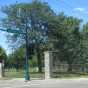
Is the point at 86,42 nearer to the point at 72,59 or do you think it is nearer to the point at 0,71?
the point at 72,59

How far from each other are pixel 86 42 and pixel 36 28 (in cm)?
1025

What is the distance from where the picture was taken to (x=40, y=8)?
8025cm

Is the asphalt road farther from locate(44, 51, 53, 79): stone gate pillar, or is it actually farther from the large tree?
the large tree

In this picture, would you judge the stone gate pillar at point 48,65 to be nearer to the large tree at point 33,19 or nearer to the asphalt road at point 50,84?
the asphalt road at point 50,84

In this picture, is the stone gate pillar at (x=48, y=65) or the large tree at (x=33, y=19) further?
the large tree at (x=33, y=19)

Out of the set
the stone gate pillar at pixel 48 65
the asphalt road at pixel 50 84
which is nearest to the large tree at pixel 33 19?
the stone gate pillar at pixel 48 65

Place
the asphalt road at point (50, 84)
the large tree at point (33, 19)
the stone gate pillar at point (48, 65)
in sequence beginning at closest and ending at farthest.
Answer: the asphalt road at point (50, 84) < the stone gate pillar at point (48, 65) < the large tree at point (33, 19)

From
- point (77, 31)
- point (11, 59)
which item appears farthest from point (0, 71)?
point (11, 59)

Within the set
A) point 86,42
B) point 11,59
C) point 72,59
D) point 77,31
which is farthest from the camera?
point 11,59

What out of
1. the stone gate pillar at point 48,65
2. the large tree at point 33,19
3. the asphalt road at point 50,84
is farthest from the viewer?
the large tree at point 33,19

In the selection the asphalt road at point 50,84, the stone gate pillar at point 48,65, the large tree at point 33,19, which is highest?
the large tree at point 33,19

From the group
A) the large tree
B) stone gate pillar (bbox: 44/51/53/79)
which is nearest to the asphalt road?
stone gate pillar (bbox: 44/51/53/79)

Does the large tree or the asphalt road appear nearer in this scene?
the asphalt road

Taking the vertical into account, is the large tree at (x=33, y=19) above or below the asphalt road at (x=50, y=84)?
above
